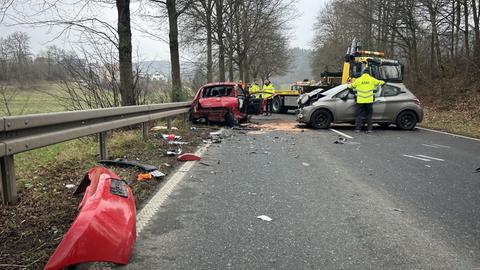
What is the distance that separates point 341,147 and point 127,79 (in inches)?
245

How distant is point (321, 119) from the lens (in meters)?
13.1

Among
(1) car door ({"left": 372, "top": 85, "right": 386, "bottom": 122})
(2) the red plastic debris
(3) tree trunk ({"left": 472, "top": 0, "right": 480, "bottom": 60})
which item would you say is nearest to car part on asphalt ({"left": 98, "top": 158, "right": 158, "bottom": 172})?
(2) the red plastic debris

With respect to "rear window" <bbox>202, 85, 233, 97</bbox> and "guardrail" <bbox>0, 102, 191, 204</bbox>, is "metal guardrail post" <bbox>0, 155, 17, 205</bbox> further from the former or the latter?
"rear window" <bbox>202, 85, 233, 97</bbox>

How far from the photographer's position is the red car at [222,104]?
13.4 meters

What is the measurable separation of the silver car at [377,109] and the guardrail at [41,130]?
735cm

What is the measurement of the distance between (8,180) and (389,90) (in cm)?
1184

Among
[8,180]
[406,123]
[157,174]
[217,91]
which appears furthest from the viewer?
[217,91]

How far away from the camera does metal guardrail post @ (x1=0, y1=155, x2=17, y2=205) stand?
→ 3787 millimetres

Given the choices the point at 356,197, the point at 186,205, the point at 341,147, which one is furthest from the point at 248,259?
the point at 341,147

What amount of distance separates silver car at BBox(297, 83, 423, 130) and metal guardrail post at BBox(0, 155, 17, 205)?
10247 millimetres

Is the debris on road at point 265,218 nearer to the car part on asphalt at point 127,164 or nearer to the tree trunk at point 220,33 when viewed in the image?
the car part on asphalt at point 127,164

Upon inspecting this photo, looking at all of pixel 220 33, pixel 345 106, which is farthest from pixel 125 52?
pixel 220 33

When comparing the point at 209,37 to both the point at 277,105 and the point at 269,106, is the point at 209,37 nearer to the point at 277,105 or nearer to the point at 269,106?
the point at 277,105

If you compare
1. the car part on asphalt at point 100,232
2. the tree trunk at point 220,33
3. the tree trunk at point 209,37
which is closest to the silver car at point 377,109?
the car part on asphalt at point 100,232
